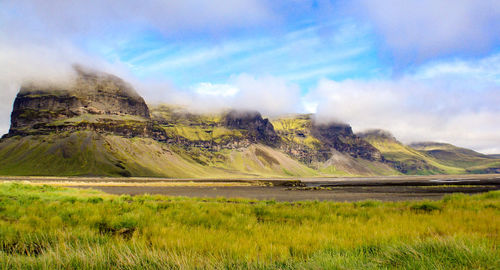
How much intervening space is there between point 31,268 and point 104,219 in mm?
7918

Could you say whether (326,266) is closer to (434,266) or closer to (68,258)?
(434,266)

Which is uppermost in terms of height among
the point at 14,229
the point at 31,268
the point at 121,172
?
the point at 31,268

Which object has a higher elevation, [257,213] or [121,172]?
[257,213]

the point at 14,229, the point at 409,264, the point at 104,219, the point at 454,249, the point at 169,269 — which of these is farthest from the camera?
the point at 104,219

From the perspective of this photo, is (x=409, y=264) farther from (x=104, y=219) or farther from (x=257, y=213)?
(x=257, y=213)

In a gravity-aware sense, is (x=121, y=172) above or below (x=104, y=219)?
below

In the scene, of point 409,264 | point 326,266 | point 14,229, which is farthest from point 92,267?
point 14,229

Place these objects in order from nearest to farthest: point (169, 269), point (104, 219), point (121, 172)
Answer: point (169, 269) → point (104, 219) → point (121, 172)

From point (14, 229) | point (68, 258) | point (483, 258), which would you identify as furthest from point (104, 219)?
point (483, 258)

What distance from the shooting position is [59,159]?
200 m

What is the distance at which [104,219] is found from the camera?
10.9 m

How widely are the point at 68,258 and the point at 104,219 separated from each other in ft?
25.5

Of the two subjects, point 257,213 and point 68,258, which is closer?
point 68,258

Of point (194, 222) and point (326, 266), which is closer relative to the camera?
point (326, 266)
